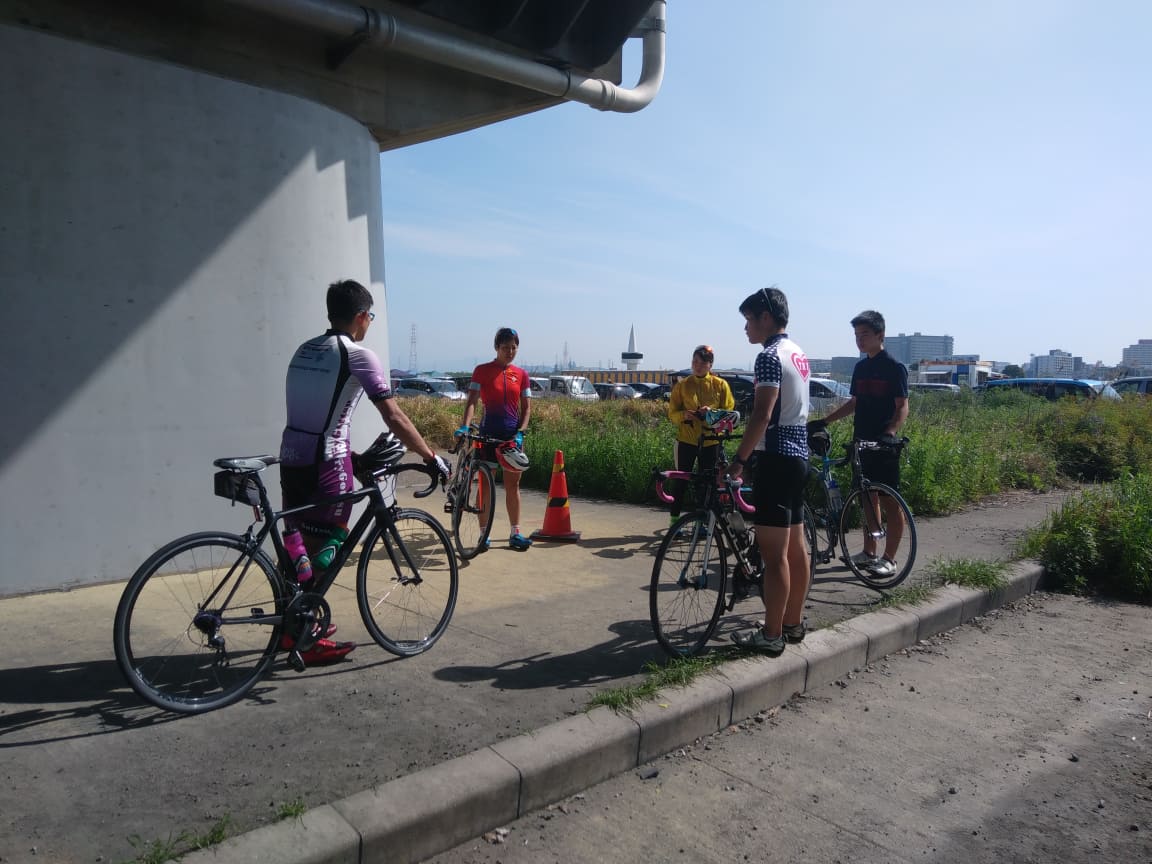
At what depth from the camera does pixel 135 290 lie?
5508mm

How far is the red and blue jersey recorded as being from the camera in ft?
23.4

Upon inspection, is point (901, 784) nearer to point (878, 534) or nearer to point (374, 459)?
point (374, 459)

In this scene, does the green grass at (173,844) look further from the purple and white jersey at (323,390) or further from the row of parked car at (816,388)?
the row of parked car at (816,388)

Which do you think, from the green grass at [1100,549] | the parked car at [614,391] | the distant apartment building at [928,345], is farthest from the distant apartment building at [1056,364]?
the green grass at [1100,549]

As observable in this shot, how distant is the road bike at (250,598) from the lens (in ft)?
11.6

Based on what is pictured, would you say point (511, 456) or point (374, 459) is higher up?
point (374, 459)

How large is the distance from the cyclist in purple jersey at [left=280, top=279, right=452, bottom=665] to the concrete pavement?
0.65 meters

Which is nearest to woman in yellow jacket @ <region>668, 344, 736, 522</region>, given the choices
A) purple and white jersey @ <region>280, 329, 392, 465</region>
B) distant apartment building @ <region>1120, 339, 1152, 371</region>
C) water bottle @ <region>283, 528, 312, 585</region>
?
purple and white jersey @ <region>280, 329, 392, 465</region>

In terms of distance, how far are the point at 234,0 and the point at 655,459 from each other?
656 centimetres

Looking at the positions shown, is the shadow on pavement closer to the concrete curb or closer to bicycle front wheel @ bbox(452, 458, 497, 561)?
the concrete curb

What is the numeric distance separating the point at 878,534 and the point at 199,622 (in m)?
4.77

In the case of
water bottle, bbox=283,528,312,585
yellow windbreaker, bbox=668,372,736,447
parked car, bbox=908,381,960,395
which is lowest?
water bottle, bbox=283,528,312,585

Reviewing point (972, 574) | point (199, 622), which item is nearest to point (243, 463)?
point (199, 622)

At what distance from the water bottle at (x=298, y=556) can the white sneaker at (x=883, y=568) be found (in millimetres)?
4100
